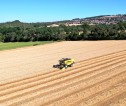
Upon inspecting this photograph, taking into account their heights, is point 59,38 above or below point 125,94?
below

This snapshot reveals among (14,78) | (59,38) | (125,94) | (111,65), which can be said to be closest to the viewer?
(125,94)

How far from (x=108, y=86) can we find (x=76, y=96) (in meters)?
4.70

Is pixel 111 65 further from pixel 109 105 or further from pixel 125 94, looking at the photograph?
pixel 109 105

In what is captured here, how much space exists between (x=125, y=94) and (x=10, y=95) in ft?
36.4

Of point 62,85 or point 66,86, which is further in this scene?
point 62,85

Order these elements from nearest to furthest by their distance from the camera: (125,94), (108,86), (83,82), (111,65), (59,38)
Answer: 1. (125,94)
2. (108,86)
3. (83,82)
4. (111,65)
5. (59,38)

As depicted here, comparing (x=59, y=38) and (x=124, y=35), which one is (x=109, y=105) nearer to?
(x=124, y=35)

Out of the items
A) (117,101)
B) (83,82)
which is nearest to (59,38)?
(83,82)

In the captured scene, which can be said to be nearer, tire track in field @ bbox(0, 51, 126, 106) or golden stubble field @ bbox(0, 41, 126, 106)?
golden stubble field @ bbox(0, 41, 126, 106)

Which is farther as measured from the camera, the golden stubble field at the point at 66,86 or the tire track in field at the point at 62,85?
the tire track in field at the point at 62,85

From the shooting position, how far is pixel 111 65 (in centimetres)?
4259

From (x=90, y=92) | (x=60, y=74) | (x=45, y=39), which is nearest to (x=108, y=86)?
(x=90, y=92)

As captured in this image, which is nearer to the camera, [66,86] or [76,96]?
[76,96]

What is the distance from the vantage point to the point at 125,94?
27.0 m
